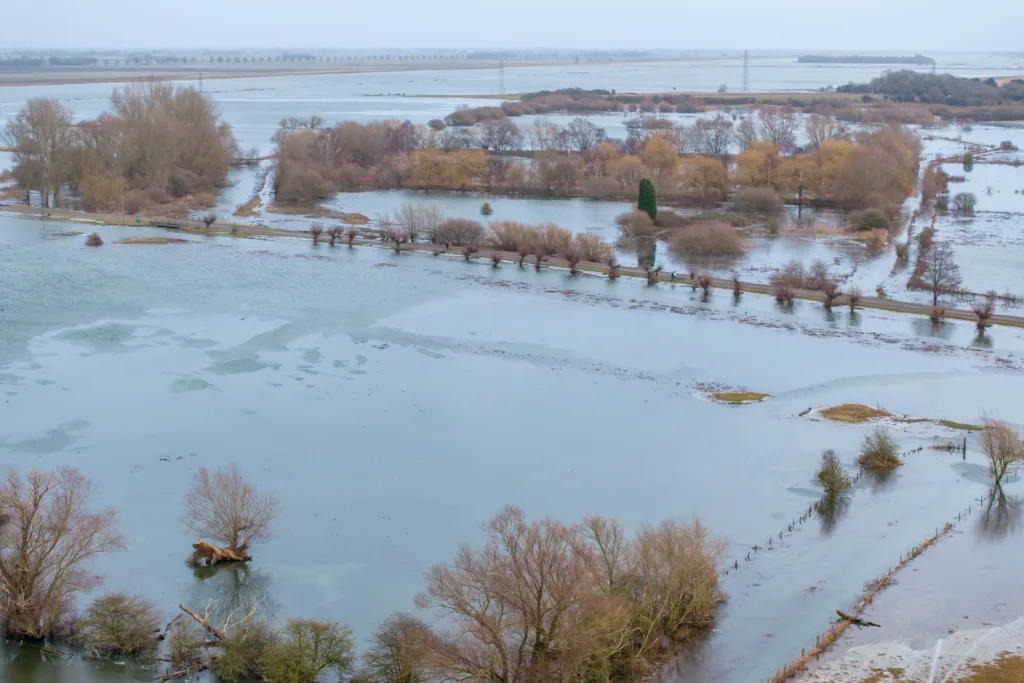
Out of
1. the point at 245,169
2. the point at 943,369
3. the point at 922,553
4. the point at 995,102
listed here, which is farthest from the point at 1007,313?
the point at 995,102

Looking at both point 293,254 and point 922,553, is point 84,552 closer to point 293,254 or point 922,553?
point 922,553

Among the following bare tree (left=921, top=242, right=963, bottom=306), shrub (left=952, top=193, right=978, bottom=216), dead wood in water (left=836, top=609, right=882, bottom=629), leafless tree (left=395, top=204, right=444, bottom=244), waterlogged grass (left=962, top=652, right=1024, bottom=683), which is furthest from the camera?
shrub (left=952, top=193, right=978, bottom=216)

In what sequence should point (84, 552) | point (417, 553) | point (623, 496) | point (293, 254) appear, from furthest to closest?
point (293, 254) < point (623, 496) < point (417, 553) < point (84, 552)

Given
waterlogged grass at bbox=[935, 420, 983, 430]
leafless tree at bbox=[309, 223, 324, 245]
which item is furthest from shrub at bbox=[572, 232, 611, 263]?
waterlogged grass at bbox=[935, 420, 983, 430]

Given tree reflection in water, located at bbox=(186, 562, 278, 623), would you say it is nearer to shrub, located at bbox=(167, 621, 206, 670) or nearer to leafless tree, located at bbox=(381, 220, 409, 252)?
shrub, located at bbox=(167, 621, 206, 670)

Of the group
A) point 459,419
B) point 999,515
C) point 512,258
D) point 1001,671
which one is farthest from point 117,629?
point 512,258

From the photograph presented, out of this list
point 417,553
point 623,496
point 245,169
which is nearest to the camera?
point 417,553

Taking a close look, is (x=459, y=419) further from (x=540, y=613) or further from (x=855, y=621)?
(x=540, y=613)
